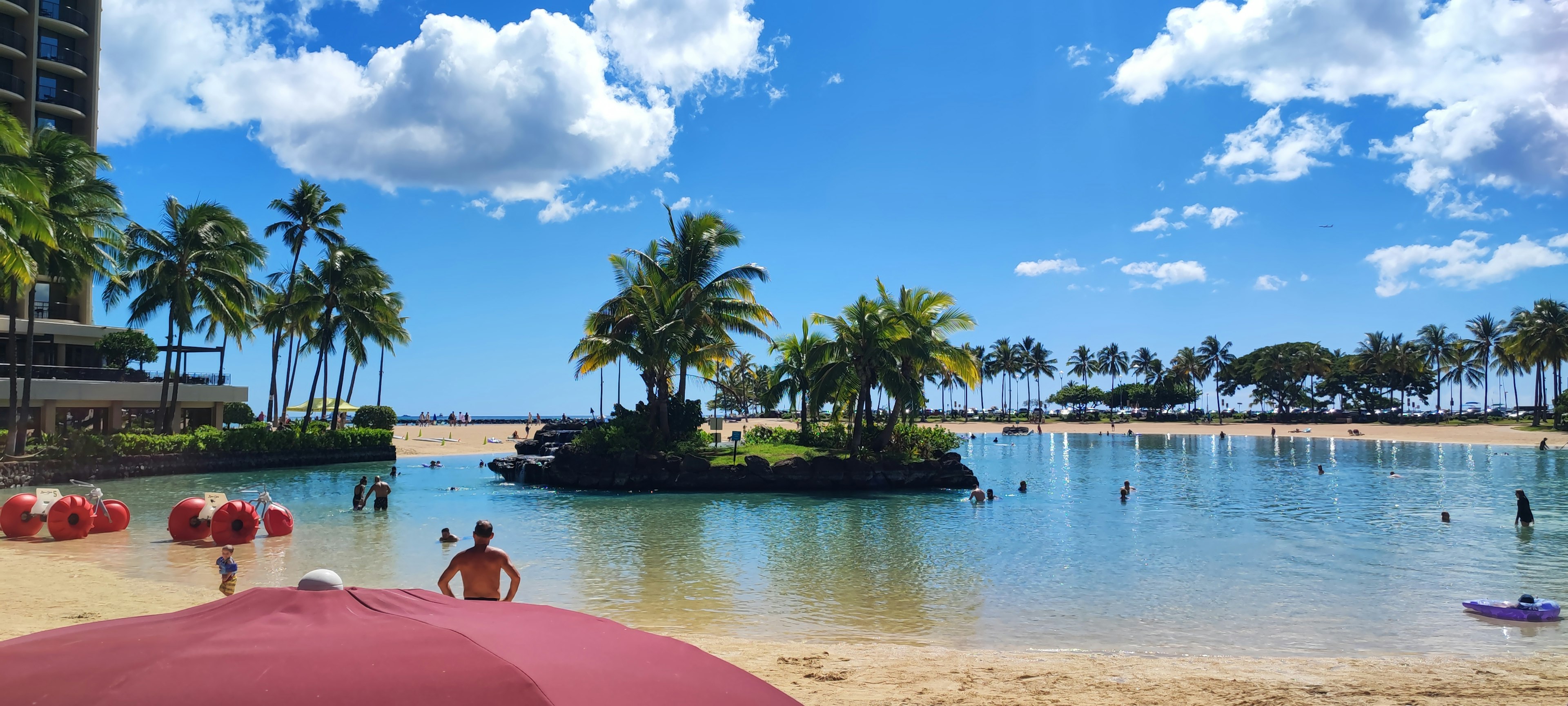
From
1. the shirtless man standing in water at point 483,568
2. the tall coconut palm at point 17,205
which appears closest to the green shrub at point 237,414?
the tall coconut palm at point 17,205

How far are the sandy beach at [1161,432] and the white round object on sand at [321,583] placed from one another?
6176cm

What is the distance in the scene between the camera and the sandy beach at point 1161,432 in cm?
6775

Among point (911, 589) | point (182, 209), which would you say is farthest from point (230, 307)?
point (911, 589)

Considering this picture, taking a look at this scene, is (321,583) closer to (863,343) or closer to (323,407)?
(863,343)

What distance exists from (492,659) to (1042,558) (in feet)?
61.4

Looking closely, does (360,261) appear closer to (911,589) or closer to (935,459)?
(935,459)

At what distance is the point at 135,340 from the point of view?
46.2 m

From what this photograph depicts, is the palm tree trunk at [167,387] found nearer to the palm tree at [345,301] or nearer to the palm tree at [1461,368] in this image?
the palm tree at [345,301]

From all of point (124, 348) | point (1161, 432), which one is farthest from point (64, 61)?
point (1161, 432)

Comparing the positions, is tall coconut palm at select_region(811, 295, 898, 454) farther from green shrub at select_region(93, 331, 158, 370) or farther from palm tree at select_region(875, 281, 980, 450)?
green shrub at select_region(93, 331, 158, 370)

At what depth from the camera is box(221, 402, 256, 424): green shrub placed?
5556 cm

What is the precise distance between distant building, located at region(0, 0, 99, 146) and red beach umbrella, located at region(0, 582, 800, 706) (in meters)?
57.6

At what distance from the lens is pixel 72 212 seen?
31.8 metres

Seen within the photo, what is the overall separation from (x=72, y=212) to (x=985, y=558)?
3531 centimetres
